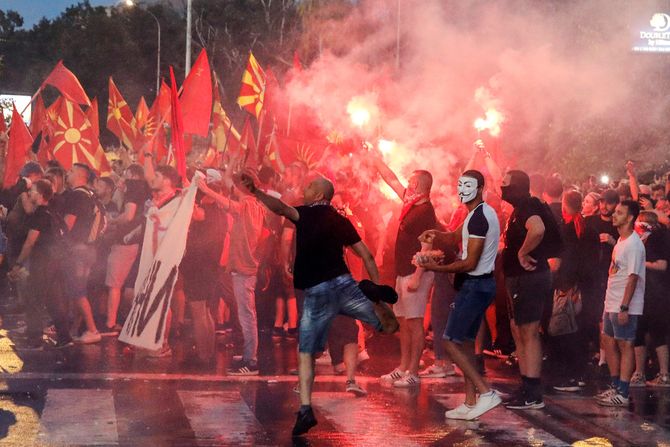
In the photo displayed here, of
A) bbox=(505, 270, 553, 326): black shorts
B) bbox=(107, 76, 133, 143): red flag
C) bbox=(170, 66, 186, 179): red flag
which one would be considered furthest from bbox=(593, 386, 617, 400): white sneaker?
A: bbox=(107, 76, 133, 143): red flag

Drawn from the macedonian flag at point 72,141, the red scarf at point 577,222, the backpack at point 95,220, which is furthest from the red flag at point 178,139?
the macedonian flag at point 72,141

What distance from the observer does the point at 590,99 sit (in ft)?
71.1

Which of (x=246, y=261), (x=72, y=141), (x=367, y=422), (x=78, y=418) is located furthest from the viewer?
(x=72, y=141)

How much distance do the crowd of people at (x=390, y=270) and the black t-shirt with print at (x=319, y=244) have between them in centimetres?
1

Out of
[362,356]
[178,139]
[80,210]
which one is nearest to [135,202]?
[80,210]

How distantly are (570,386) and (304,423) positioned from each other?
3353 mm

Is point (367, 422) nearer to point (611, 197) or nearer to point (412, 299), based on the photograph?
point (412, 299)

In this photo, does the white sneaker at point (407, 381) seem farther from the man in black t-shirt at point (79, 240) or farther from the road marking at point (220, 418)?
the man in black t-shirt at point (79, 240)

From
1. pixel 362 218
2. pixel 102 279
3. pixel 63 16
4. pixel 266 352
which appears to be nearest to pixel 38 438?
pixel 266 352

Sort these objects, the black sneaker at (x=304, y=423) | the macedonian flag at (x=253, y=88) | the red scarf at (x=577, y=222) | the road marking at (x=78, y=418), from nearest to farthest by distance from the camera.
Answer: the road marking at (x=78, y=418) → the black sneaker at (x=304, y=423) → the red scarf at (x=577, y=222) → the macedonian flag at (x=253, y=88)

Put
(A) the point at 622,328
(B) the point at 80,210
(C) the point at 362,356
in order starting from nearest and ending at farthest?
(A) the point at 622,328
(C) the point at 362,356
(B) the point at 80,210

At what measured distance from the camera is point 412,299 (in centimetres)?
960

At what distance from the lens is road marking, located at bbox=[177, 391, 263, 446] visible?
7.22 m

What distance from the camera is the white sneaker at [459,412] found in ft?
26.5
